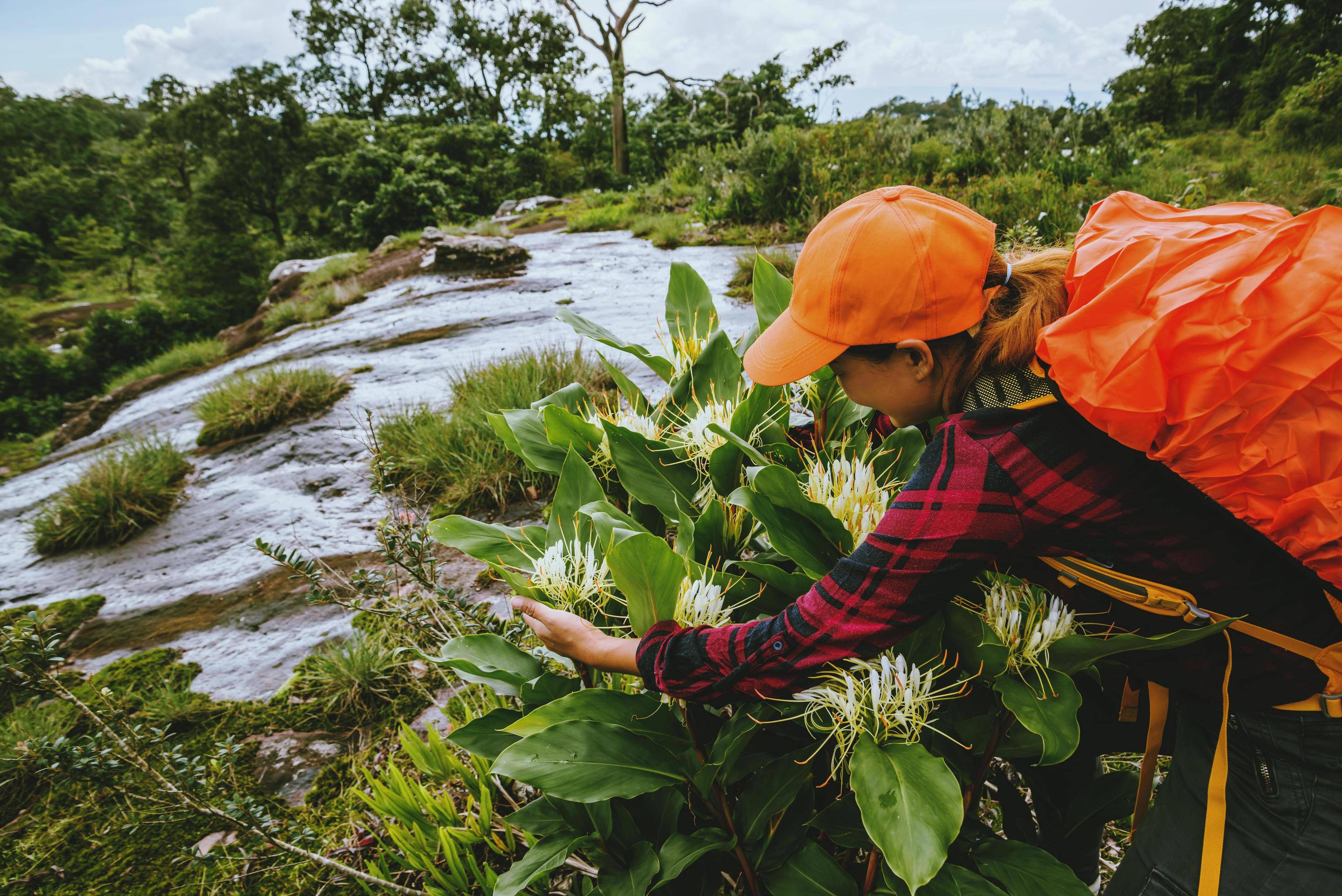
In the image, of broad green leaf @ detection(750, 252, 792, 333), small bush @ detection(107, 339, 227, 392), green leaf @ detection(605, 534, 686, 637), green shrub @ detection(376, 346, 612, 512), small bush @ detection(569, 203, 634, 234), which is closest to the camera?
green leaf @ detection(605, 534, 686, 637)

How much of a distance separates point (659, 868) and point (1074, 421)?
1095 mm

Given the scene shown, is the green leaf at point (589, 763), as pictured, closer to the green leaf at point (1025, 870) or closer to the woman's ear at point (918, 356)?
the green leaf at point (1025, 870)

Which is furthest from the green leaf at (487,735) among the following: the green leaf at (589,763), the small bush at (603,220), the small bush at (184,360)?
the small bush at (184,360)

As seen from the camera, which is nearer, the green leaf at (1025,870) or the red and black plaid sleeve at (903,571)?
the red and black plaid sleeve at (903,571)

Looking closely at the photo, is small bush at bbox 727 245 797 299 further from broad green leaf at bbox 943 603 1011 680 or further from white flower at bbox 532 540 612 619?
broad green leaf at bbox 943 603 1011 680

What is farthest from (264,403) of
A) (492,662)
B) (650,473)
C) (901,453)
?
(901,453)

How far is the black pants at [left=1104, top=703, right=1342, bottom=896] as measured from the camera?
3.23 ft

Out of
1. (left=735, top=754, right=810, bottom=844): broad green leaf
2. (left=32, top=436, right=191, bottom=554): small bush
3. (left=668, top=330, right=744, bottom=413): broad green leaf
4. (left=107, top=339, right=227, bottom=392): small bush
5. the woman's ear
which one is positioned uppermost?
the woman's ear

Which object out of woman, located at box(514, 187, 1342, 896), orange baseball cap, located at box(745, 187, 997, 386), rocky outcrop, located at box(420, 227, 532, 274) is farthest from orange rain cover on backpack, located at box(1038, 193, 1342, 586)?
rocky outcrop, located at box(420, 227, 532, 274)

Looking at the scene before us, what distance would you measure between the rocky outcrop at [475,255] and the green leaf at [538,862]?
29.8 feet

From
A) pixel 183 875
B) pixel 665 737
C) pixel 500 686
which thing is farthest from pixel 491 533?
pixel 183 875

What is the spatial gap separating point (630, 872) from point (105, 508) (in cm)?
505

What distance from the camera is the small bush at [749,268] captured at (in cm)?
588

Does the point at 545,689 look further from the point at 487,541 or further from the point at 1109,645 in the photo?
the point at 1109,645
